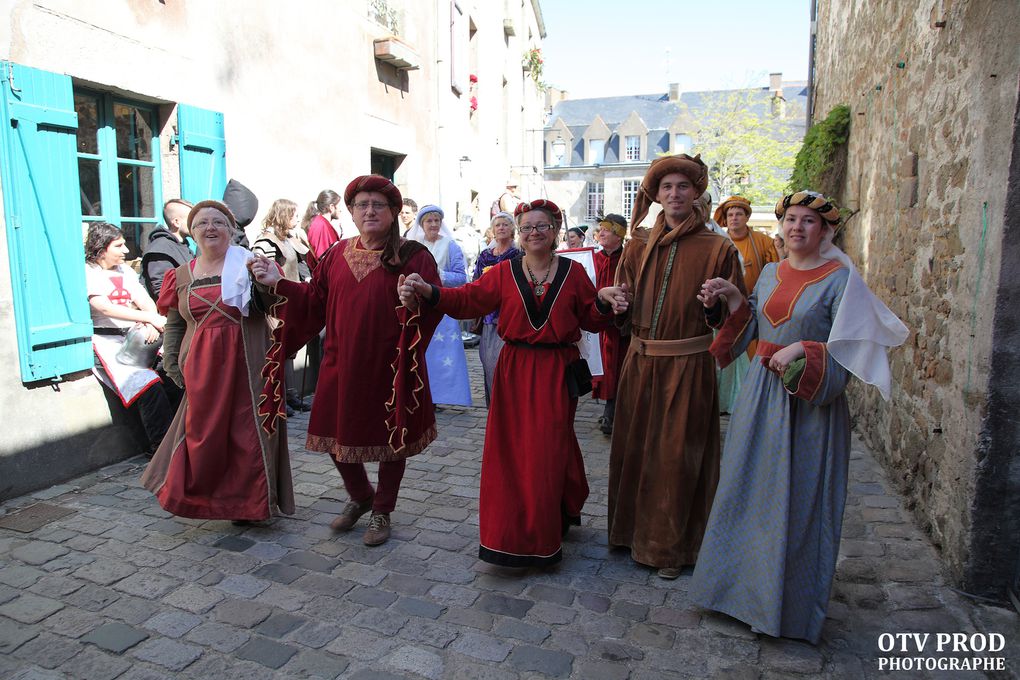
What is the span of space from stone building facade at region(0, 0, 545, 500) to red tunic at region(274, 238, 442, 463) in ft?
6.04

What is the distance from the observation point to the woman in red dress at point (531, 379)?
135 inches

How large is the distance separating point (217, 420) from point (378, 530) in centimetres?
106

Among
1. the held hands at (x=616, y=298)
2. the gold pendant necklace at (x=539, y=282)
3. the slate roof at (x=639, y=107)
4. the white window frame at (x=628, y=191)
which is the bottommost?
the held hands at (x=616, y=298)

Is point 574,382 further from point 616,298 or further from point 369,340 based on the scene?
point 369,340

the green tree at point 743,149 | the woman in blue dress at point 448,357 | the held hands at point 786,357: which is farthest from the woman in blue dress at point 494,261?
the green tree at point 743,149

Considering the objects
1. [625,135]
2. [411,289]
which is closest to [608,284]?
[411,289]

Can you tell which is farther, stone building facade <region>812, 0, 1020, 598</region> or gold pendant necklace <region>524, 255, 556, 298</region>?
gold pendant necklace <region>524, 255, 556, 298</region>

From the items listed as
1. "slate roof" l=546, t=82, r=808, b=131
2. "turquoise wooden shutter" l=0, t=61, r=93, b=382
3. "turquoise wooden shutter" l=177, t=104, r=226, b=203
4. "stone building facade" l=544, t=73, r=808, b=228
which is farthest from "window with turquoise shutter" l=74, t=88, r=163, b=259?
"slate roof" l=546, t=82, r=808, b=131

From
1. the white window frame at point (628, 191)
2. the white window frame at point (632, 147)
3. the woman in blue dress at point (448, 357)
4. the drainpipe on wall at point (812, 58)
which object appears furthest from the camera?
the white window frame at point (632, 147)

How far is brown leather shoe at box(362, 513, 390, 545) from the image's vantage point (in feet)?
12.5

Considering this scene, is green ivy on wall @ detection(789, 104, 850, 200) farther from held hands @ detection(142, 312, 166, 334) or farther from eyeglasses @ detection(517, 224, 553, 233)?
held hands @ detection(142, 312, 166, 334)

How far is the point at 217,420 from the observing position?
3.90 m

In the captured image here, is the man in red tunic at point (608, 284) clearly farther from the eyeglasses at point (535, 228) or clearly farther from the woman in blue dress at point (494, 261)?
the eyeglasses at point (535, 228)

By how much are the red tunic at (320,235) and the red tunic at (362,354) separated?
9.41 feet
